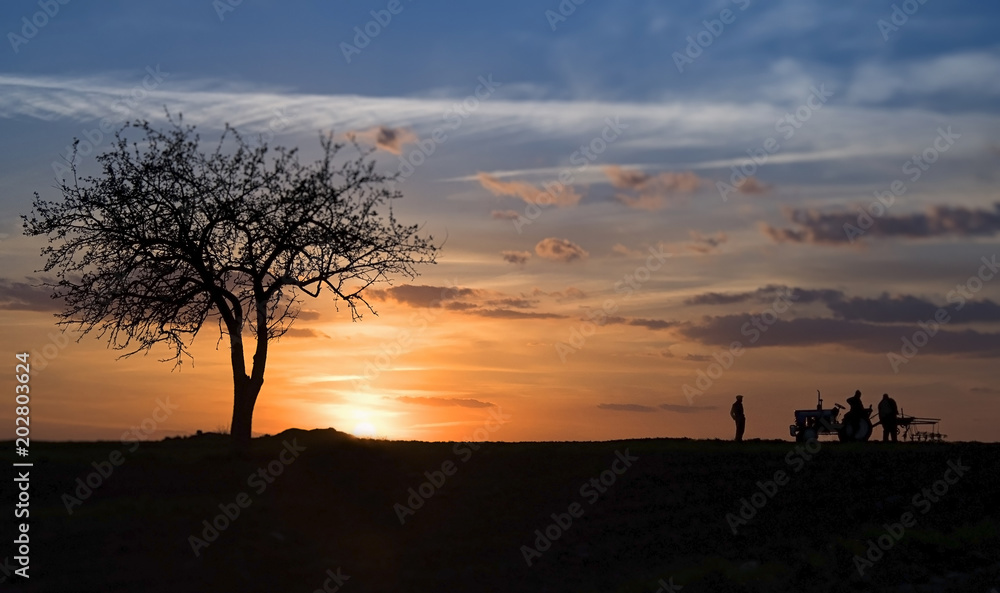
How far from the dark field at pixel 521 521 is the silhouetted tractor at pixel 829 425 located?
35.3 feet

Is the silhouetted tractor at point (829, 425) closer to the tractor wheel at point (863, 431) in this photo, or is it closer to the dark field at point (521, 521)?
the tractor wheel at point (863, 431)

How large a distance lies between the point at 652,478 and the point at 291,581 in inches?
439

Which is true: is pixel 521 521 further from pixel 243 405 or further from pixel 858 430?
pixel 858 430

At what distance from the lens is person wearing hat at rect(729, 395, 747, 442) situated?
4069 cm

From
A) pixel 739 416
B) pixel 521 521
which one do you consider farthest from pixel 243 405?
pixel 739 416

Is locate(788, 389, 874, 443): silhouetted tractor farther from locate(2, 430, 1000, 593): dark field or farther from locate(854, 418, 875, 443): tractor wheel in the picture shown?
locate(2, 430, 1000, 593): dark field

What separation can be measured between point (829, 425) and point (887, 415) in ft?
13.2

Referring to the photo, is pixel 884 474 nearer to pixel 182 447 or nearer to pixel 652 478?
pixel 652 478

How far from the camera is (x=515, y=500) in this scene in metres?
27.0

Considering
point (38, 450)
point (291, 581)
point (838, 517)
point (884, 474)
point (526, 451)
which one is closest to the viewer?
point (291, 581)

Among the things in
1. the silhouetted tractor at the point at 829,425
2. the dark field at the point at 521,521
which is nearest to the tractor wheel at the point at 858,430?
the silhouetted tractor at the point at 829,425

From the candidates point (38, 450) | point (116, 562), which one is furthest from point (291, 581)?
point (38, 450)

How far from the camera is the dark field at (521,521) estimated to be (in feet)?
69.4

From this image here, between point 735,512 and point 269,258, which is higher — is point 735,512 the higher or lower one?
the lower one
